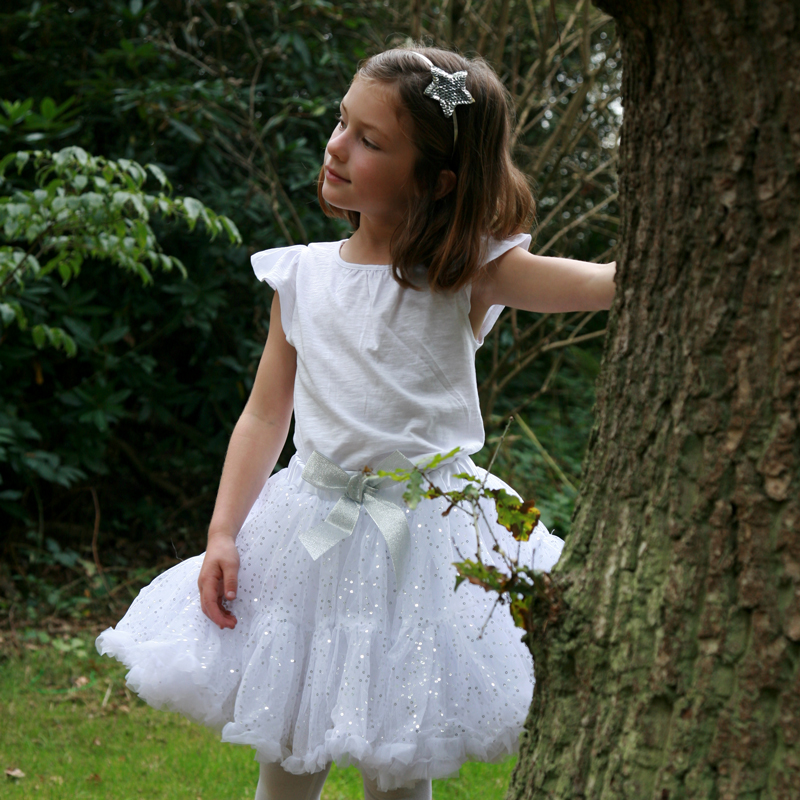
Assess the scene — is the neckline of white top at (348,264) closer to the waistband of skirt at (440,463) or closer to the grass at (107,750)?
the waistband of skirt at (440,463)

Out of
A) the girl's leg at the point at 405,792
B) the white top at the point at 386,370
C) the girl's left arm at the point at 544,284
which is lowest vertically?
the girl's leg at the point at 405,792

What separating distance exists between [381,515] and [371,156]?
574 millimetres

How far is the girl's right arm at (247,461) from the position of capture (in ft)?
4.66

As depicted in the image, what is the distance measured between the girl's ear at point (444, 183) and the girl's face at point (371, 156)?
43 millimetres

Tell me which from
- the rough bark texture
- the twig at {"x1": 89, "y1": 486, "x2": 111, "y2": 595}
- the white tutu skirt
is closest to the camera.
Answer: the rough bark texture

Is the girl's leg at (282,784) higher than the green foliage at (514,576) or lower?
lower

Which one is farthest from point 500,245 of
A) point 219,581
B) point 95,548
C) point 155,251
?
point 95,548

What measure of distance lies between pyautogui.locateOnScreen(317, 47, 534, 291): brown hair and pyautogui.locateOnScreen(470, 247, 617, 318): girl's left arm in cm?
4

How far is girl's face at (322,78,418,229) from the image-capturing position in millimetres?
1405

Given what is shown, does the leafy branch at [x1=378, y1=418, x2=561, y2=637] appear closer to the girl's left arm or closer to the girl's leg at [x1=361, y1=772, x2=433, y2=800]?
the girl's left arm

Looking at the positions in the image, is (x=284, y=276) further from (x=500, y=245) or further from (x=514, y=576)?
(x=514, y=576)

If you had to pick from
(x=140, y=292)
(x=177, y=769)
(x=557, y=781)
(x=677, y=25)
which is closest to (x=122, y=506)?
(x=140, y=292)

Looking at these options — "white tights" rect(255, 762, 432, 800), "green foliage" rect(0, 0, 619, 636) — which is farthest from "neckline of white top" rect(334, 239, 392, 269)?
"green foliage" rect(0, 0, 619, 636)

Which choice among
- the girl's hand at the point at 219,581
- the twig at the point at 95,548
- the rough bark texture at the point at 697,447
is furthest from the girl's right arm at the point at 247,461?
the twig at the point at 95,548
